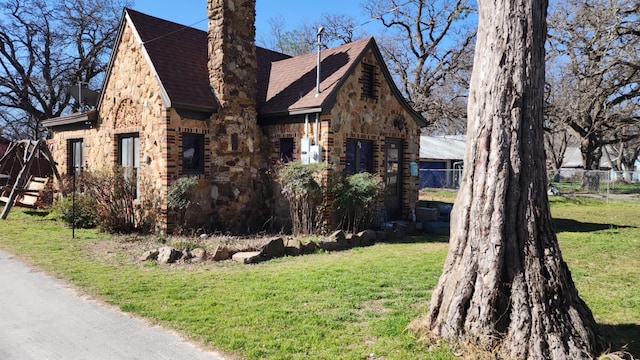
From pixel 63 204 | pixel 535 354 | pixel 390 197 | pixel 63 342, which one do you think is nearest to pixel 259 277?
pixel 63 342

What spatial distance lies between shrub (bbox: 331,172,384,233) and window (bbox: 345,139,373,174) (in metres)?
0.78

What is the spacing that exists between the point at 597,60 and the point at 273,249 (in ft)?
59.8

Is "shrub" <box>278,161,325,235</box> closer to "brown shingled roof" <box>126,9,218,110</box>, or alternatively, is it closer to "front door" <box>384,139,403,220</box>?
"brown shingled roof" <box>126,9,218,110</box>

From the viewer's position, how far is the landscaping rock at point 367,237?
32.3 feet

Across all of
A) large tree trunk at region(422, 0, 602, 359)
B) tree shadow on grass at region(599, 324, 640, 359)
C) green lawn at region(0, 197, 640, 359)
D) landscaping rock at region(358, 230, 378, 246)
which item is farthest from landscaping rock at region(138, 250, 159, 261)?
tree shadow on grass at region(599, 324, 640, 359)

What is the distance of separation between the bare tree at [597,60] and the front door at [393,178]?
36.9 feet

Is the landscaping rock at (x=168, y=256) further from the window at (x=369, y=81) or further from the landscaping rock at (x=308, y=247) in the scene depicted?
the window at (x=369, y=81)

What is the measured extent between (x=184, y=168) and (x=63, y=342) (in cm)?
644

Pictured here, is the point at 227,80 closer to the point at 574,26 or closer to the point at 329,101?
the point at 329,101

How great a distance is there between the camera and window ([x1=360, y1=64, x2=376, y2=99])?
38.6 ft

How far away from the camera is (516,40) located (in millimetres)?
4258

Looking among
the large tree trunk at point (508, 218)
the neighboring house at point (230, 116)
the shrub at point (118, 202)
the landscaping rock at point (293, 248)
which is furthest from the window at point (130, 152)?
the large tree trunk at point (508, 218)

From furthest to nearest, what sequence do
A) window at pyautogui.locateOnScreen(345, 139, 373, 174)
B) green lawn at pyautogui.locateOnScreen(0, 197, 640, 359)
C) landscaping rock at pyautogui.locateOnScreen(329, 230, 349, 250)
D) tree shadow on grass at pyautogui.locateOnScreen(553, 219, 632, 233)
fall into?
tree shadow on grass at pyautogui.locateOnScreen(553, 219, 632, 233), window at pyautogui.locateOnScreen(345, 139, 373, 174), landscaping rock at pyautogui.locateOnScreen(329, 230, 349, 250), green lawn at pyautogui.locateOnScreen(0, 197, 640, 359)

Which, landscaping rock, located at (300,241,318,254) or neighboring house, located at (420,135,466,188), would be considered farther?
neighboring house, located at (420,135,466,188)
